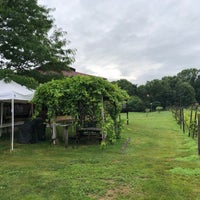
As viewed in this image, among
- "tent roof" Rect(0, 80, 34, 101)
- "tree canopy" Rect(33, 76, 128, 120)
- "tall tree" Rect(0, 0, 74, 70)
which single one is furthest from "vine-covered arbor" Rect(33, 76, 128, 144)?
"tall tree" Rect(0, 0, 74, 70)

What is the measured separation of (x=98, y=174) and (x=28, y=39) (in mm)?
7783

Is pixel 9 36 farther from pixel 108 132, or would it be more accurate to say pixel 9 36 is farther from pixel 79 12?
pixel 108 132

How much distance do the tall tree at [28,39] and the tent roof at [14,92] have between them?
2262 mm

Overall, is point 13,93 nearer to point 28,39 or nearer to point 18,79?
point 18,79

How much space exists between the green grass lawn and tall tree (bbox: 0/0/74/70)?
4.74 m

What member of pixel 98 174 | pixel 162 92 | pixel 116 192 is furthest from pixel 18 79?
pixel 162 92

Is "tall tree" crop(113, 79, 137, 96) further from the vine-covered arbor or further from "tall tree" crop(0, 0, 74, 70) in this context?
the vine-covered arbor

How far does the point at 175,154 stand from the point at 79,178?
11.9 feet

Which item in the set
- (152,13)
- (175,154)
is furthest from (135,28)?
(175,154)

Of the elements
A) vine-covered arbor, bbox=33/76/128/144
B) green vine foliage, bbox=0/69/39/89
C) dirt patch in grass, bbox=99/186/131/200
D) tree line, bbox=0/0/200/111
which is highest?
tree line, bbox=0/0/200/111

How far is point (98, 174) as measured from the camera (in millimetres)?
5000

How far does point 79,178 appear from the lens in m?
4.75

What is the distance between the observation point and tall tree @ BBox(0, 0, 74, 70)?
10.5 m

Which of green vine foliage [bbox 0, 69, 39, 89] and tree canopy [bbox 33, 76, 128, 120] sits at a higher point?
green vine foliage [bbox 0, 69, 39, 89]
